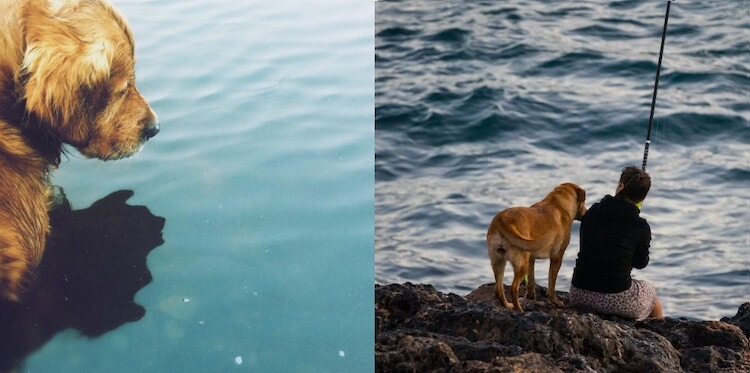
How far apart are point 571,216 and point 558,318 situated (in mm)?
744

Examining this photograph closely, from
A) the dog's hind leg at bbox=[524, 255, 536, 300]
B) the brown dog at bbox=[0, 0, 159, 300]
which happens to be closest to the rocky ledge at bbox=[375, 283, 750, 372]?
the dog's hind leg at bbox=[524, 255, 536, 300]

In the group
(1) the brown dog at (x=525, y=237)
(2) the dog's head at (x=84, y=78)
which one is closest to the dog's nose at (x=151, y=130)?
(2) the dog's head at (x=84, y=78)

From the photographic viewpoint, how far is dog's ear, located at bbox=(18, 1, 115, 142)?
330 cm

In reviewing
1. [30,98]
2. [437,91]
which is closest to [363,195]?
[30,98]

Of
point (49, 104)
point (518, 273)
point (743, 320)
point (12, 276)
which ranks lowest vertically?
point (743, 320)

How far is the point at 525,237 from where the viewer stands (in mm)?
4051

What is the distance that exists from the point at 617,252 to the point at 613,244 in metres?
0.04

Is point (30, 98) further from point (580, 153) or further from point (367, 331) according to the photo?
point (580, 153)

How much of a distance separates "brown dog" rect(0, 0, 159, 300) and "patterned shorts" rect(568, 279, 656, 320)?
1.95 m

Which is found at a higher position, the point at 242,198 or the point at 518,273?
the point at 242,198

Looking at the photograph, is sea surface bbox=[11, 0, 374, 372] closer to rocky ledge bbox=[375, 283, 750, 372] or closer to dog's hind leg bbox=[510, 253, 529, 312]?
rocky ledge bbox=[375, 283, 750, 372]

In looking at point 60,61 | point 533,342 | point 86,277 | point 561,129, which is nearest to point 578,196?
point 533,342

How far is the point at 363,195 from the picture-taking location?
3451mm

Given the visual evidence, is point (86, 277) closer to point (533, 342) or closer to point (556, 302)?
point (533, 342)
